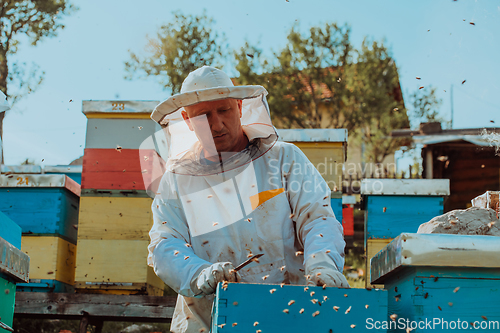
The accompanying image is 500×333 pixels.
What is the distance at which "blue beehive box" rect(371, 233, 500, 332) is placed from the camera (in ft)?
4.14

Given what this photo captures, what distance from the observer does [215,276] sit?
1.51 meters

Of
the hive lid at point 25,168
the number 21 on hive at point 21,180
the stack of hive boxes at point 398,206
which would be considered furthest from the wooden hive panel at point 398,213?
the hive lid at point 25,168

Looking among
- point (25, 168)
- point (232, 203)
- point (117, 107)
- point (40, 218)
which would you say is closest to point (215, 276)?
point (232, 203)

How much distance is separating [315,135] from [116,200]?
173 centimetres

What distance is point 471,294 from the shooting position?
4.23 ft

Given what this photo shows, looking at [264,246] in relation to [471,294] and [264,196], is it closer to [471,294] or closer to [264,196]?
[264,196]

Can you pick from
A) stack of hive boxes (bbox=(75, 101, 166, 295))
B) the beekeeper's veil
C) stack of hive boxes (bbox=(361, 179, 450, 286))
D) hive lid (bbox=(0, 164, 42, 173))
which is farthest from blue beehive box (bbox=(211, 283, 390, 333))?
hive lid (bbox=(0, 164, 42, 173))

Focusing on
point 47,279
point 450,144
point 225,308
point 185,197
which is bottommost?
point 47,279

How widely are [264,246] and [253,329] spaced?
69cm

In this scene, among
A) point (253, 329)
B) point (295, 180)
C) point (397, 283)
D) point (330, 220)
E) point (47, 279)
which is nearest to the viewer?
point (253, 329)

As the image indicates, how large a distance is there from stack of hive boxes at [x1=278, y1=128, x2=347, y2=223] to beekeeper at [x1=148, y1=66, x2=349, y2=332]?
5.83 feet

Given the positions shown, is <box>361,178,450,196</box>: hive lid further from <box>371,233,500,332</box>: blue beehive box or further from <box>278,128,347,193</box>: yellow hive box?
<box>371,233,500,332</box>: blue beehive box

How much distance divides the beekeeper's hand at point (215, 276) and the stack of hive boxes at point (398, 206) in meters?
2.54

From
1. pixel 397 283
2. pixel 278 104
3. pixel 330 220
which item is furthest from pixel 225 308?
pixel 278 104
